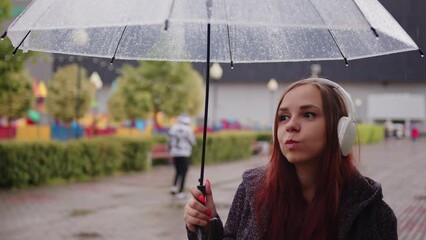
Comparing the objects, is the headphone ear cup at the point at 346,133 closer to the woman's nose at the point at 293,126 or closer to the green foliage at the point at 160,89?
the woman's nose at the point at 293,126

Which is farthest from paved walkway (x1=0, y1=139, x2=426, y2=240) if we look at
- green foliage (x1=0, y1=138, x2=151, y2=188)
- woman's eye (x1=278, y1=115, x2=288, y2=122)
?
woman's eye (x1=278, y1=115, x2=288, y2=122)

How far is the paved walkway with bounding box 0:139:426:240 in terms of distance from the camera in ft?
27.2

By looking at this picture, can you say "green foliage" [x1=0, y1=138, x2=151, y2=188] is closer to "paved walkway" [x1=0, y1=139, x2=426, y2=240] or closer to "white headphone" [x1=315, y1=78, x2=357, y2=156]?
"paved walkway" [x1=0, y1=139, x2=426, y2=240]

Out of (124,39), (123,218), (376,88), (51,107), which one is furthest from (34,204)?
(376,88)

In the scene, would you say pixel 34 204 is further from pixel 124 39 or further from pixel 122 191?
pixel 124 39

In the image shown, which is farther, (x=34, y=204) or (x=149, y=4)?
(x=34, y=204)

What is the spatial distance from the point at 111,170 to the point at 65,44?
1370 cm

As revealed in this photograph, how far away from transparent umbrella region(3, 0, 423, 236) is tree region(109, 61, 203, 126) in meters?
29.0

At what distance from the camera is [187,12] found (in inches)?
79.5

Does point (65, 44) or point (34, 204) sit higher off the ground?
point (65, 44)

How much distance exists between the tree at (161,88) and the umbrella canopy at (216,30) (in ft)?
95.3

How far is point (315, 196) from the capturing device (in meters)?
1.91

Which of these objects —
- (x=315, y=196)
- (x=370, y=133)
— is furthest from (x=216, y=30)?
(x=370, y=133)

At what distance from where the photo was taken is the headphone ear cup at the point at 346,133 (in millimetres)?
1885
